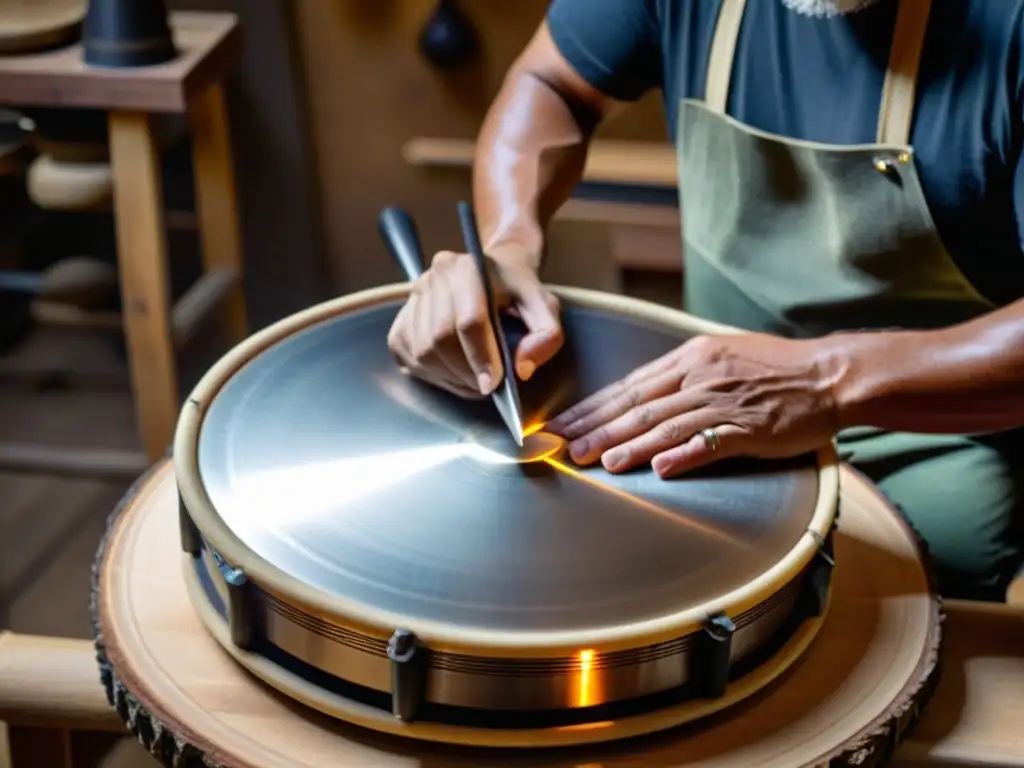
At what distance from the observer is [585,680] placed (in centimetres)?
86

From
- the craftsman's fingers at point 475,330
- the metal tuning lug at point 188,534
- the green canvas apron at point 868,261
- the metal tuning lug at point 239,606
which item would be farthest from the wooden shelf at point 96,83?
the metal tuning lug at point 239,606

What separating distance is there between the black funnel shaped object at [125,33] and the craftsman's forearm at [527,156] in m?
0.66

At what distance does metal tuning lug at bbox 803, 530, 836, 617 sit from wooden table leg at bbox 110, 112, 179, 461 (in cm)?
134

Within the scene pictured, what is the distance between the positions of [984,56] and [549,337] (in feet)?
1.74

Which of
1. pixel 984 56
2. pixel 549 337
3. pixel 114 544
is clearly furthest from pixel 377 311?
pixel 984 56

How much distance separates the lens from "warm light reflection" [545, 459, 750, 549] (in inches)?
36.9

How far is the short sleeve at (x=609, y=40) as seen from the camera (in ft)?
4.80

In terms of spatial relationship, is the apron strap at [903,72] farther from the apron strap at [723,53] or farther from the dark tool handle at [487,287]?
the dark tool handle at [487,287]

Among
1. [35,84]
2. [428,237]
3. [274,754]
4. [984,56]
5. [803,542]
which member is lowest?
[428,237]

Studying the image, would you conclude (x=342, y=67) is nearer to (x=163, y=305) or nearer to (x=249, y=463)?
(x=163, y=305)

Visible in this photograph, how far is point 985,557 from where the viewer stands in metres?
1.38

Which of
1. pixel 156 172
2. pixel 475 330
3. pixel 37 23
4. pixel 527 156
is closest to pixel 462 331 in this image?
pixel 475 330

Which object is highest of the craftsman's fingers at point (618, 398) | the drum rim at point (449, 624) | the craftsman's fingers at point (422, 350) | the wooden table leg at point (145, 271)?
the craftsman's fingers at point (422, 350)

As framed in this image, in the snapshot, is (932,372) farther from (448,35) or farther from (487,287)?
(448,35)
